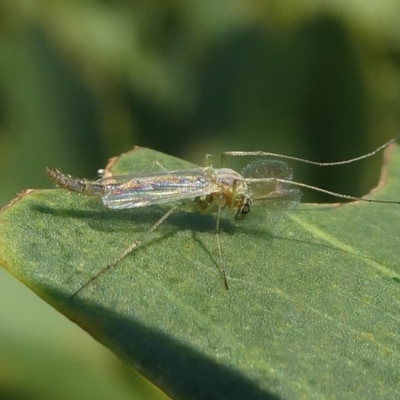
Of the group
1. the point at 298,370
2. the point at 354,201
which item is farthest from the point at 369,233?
the point at 298,370

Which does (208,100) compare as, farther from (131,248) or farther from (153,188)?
(131,248)

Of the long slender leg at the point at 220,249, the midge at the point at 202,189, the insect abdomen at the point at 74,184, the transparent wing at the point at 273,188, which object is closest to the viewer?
the long slender leg at the point at 220,249

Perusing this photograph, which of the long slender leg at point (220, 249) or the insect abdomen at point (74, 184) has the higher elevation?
the insect abdomen at point (74, 184)

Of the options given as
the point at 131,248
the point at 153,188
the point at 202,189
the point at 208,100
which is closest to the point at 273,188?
the point at 202,189

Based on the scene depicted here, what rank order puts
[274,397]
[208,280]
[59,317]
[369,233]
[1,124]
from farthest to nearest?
[1,124], [59,317], [369,233], [208,280], [274,397]

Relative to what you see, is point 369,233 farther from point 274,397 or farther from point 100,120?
point 100,120

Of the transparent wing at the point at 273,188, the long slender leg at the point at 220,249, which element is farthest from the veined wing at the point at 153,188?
the transparent wing at the point at 273,188

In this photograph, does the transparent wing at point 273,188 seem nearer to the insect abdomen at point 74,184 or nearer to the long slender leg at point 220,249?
the long slender leg at point 220,249
